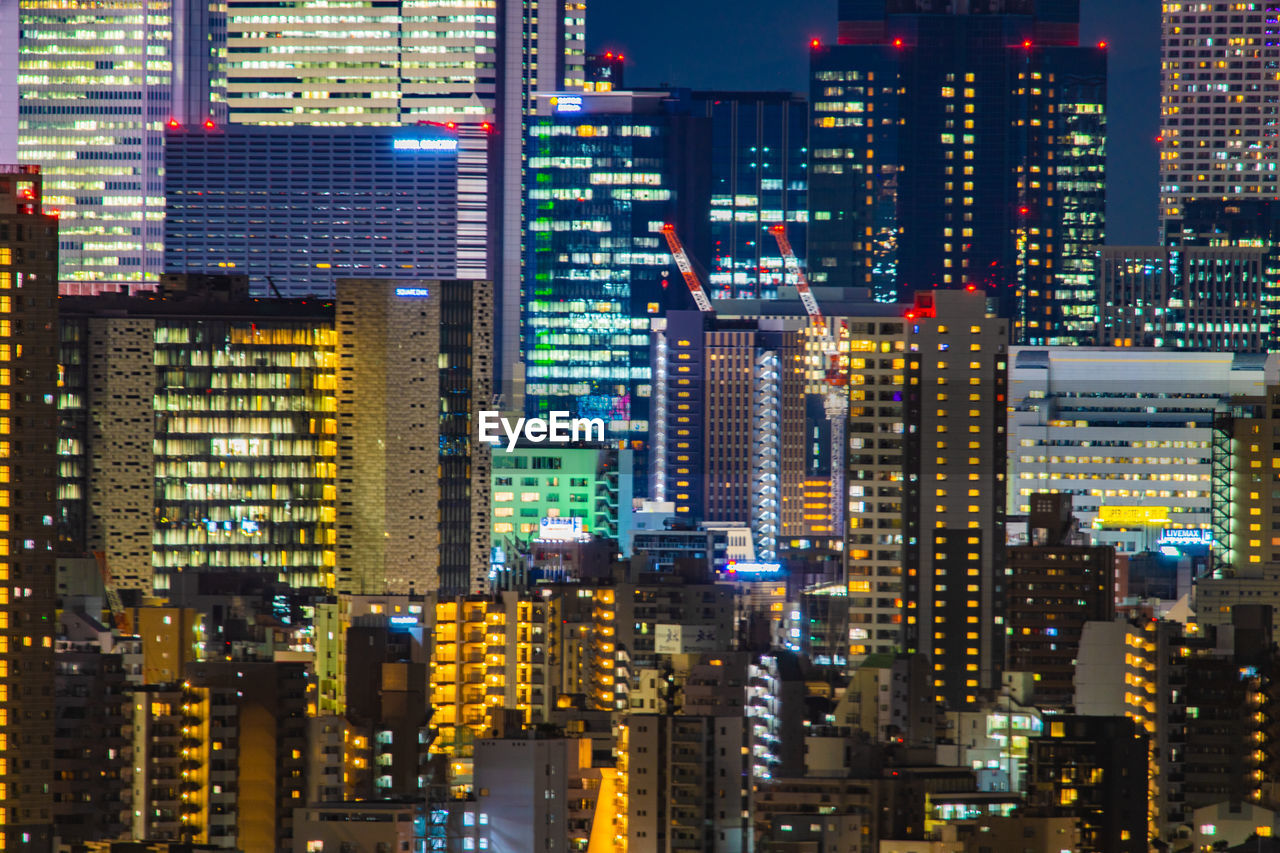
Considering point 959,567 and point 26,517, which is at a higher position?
point 26,517

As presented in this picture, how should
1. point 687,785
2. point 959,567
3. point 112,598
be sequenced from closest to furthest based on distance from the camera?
point 687,785
point 112,598
point 959,567

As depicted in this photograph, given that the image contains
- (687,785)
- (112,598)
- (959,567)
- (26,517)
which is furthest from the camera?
(959,567)

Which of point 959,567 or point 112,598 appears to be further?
point 959,567

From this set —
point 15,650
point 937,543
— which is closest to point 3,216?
point 15,650

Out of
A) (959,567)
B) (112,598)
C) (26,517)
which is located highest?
(26,517)

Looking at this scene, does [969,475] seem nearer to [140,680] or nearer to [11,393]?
[140,680]

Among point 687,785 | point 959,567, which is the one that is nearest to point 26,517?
point 687,785

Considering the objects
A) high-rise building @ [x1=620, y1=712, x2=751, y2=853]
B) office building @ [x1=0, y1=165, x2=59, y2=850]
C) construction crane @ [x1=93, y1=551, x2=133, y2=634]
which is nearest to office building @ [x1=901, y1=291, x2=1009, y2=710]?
construction crane @ [x1=93, y1=551, x2=133, y2=634]

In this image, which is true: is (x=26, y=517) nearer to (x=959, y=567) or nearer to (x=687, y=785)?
(x=687, y=785)
